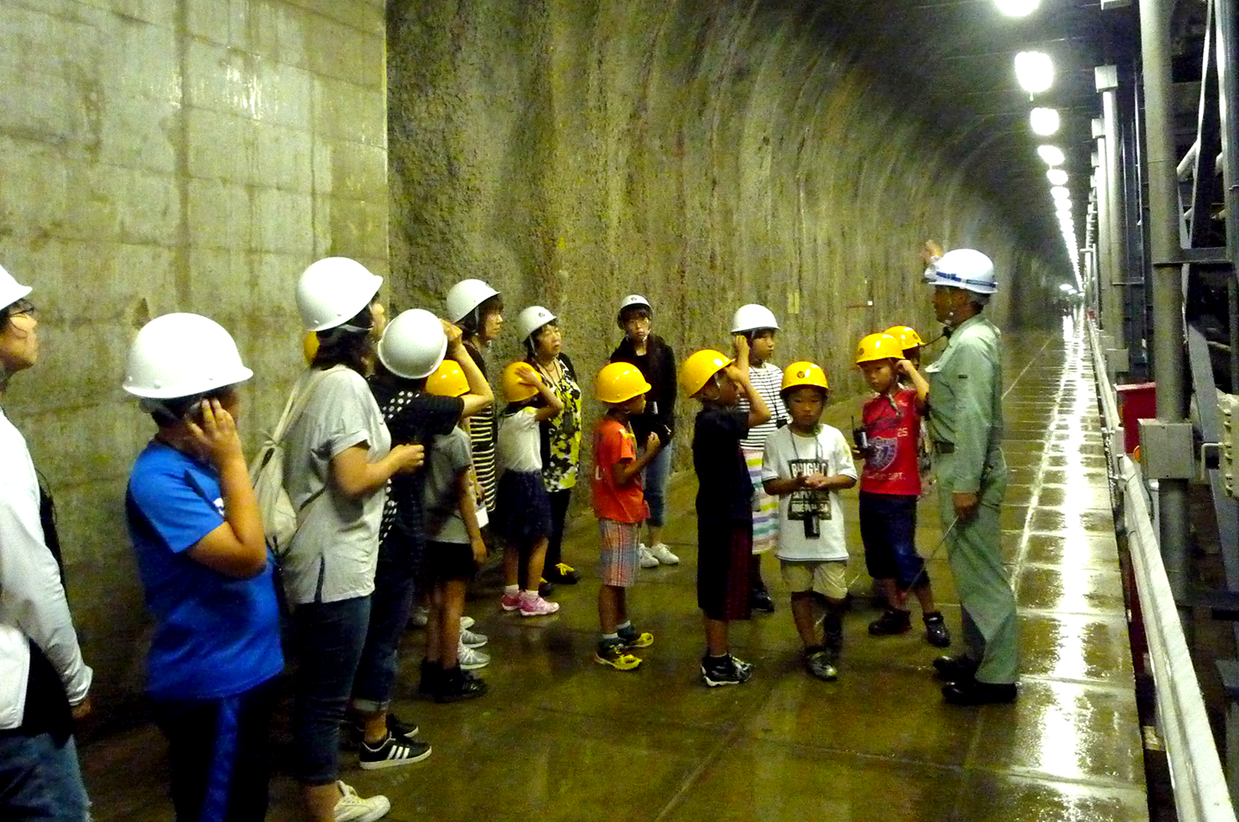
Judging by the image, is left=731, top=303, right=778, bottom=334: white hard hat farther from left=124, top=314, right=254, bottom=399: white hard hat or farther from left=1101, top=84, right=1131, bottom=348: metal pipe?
left=1101, top=84, right=1131, bottom=348: metal pipe

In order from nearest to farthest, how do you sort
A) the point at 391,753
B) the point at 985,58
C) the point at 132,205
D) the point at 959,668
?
the point at 391,753
the point at 132,205
the point at 959,668
the point at 985,58

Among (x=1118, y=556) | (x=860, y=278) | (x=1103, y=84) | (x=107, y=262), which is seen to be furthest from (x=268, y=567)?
(x=860, y=278)

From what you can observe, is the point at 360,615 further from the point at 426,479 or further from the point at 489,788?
the point at 426,479

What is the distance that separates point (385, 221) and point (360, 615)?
2.98 m

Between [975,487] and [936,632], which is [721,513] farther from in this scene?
[936,632]

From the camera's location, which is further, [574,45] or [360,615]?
[574,45]

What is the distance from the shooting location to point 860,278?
18.3 meters

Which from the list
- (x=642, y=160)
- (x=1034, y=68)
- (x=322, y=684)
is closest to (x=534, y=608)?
(x=322, y=684)

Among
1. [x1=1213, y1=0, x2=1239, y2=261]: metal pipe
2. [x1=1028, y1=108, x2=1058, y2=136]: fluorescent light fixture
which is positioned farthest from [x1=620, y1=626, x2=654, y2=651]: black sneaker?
[x1=1028, y1=108, x2=1058, y2=136]: fluorescent light fixture

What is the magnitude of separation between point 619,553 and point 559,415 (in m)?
1.26

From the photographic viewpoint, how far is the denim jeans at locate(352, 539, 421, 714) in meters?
3.62

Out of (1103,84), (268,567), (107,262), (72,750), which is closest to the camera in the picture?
(72,750)

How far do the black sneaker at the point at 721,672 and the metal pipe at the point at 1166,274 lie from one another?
1.88 metres

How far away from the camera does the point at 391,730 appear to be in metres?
3.89
